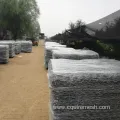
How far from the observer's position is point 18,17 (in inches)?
1480

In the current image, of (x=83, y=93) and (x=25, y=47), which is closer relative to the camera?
(x=83, y=93)

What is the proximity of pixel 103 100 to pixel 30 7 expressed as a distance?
37.8 m

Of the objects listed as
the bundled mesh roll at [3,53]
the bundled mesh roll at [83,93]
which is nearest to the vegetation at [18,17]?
the bundled mesh roll at [3,53]

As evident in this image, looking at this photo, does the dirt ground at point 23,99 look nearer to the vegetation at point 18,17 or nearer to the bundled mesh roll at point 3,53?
the bundled mesh roll at point 3,53

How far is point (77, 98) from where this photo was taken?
3.22 m

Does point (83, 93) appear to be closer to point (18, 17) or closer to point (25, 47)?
point (25, 47)

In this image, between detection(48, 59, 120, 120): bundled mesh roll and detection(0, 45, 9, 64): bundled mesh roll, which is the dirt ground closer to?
detection(48, 59, 120, 120): bundled mesh roll

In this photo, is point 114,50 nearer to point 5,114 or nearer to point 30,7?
point 5,114

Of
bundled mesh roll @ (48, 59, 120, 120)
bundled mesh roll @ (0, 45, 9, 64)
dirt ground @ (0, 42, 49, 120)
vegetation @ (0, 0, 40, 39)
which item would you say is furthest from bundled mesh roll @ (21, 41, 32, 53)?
bundled mesh roll @ (48, 59, 120, 120)

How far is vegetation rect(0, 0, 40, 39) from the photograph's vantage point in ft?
118

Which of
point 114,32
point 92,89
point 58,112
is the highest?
point 114,32

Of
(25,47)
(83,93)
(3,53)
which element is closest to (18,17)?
(25,47)

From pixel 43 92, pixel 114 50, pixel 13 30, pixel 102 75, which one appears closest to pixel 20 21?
pixel 13 30

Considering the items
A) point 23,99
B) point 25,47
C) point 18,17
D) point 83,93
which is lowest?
point 23,99
